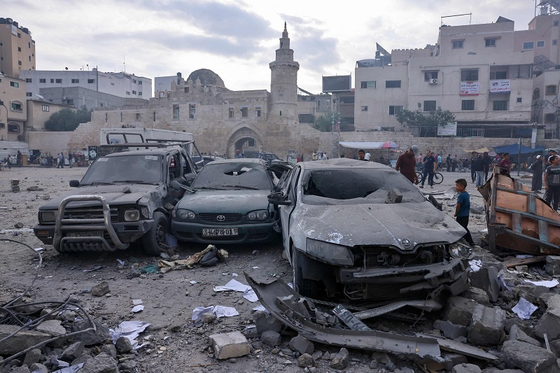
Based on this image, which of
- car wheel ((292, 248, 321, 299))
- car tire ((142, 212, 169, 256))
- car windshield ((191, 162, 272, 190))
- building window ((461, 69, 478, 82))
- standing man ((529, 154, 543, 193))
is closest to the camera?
car wheel ((292, 248, 321, 299))

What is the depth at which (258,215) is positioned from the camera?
20.7 feet

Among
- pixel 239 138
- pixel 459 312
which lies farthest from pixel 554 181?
pixel 239 138

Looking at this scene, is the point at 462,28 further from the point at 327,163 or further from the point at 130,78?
the point at 130,78

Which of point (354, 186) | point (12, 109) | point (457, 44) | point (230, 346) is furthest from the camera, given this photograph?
point (12, 109)

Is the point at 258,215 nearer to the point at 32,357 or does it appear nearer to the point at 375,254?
the point at 375,254

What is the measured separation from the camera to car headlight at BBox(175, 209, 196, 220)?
635cm

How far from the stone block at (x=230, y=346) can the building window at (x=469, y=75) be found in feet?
144

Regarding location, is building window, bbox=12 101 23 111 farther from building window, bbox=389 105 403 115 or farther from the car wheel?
the car wheel

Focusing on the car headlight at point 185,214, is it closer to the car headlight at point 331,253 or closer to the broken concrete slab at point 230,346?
the car headlight at point 331,253

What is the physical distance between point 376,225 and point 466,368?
142 cm

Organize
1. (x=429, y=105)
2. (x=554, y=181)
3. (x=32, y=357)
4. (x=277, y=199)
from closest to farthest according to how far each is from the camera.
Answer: (x=32, y=357)
(x=277, y=199)
(x=554, y=181)
(x=429, y=105)

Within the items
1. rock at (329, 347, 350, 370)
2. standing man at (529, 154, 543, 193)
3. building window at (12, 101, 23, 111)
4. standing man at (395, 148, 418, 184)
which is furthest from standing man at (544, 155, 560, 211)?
building window at (12, 101, 23, 111)

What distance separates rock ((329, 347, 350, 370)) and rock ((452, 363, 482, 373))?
0.76 m

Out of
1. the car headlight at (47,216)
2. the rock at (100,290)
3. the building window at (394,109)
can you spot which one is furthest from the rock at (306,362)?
the building window at (394,109)
